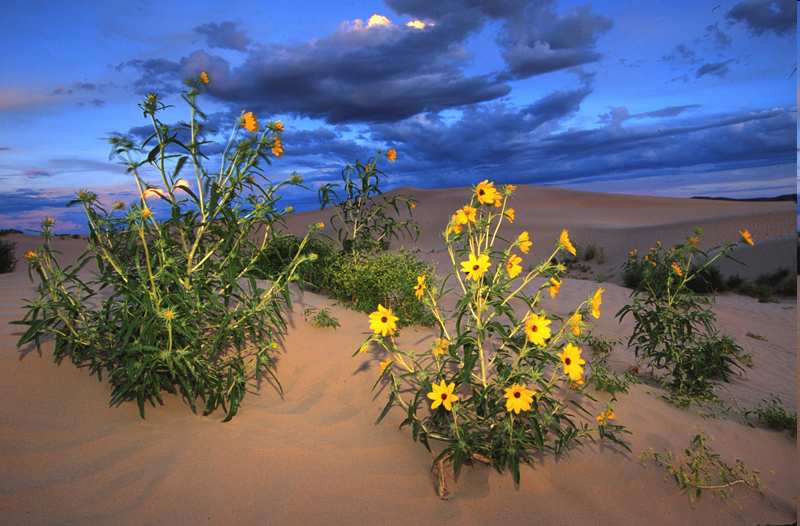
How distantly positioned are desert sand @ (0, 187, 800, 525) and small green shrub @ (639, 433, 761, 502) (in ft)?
0.17

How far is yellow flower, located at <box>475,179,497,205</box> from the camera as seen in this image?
2.52 m

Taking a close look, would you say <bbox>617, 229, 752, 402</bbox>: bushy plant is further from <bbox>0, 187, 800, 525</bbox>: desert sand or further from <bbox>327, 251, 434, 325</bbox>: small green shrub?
<bbox>327, 251, 434, 325</bbox>: small green shrub

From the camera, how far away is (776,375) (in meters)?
5.27

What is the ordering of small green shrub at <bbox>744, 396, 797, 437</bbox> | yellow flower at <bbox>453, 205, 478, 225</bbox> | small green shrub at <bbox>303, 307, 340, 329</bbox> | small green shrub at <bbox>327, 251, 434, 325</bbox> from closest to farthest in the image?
yellow flower at <bbox>453, 205, 478, 225</bbox>
small green shrub at <bbox>744, 396, 797, 437</bbox>
small green shrub at <bbox>303, 307, 340, 329</bbox>
small green shrub at <bbox>327, 251, 434, 325</bbox>

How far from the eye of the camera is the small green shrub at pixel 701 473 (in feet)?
8.47

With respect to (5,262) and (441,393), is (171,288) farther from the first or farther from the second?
(5,262)

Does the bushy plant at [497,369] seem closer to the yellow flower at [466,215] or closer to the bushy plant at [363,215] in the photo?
the yellow flower at [466,215]

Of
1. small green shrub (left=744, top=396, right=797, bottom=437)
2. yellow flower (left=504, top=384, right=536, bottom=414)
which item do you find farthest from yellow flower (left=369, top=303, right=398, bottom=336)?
small green shrub (left=744, top=396, right=797, bottom=437)

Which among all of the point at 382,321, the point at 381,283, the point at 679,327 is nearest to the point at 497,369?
the point at 382,321

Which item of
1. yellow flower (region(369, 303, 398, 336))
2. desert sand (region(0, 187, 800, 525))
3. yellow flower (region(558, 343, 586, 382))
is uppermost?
yellow flower (region(369, 303, 398, 336))

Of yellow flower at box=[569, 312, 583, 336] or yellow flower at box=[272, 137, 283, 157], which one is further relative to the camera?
yellow flower at box=[272, 137, 283, 157]

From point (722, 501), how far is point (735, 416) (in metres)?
1.58

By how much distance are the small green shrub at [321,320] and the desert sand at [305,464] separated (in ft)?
1.26

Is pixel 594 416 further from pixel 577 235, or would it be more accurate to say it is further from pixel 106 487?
pixel 577 235
